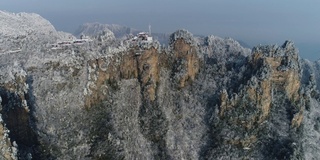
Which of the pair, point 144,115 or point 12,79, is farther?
point 144,115

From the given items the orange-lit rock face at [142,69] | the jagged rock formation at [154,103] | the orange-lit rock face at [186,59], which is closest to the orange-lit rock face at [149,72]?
the orange-lit rock face at [142,69]

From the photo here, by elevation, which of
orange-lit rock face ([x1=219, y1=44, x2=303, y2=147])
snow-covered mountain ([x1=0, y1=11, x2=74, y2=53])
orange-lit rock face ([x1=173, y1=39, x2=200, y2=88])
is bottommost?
orange-lit rock face ([x1=219, y1=44, x2=303, y2=147])

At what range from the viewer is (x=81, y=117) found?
Result: 73125 millimetres

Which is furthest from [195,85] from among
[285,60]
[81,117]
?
[81,117]

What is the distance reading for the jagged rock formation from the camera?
2729 inches

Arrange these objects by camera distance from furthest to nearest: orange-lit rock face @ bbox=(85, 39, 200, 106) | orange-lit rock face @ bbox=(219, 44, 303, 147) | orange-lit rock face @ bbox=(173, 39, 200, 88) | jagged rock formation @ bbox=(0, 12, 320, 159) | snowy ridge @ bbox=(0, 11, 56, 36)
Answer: snowy ridge @ bbox=(0, 11, 56, 36) < orange-lit rock face @ bbox=(173, 39, 200, 88) < orange-lit rock face @ bbox=(219, 44, 303, 147) < orange-lit rock face @ bbox=(85, 39, 200, 106) < jagged rock formation @ bbox=(0, 12, 320, 159)

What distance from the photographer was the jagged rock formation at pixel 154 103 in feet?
227

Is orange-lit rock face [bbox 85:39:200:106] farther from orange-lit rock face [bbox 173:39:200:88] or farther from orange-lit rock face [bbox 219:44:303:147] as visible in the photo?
orange-lit rock face [bbox 219:44:303:147]

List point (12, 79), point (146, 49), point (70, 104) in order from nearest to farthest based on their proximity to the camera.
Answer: point (12, 79)
point (70, 104)
point (146, 49)

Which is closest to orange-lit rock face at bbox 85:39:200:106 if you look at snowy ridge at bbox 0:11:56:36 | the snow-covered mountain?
the snow-covered mountain

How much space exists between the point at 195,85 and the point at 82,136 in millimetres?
28902

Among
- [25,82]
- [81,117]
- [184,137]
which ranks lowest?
[184,137]

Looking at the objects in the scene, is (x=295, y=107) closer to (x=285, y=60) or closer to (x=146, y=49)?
(x=285, y=60)

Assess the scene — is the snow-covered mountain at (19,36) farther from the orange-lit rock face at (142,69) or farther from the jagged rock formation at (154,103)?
the orange-lit rock face at (142,69)
